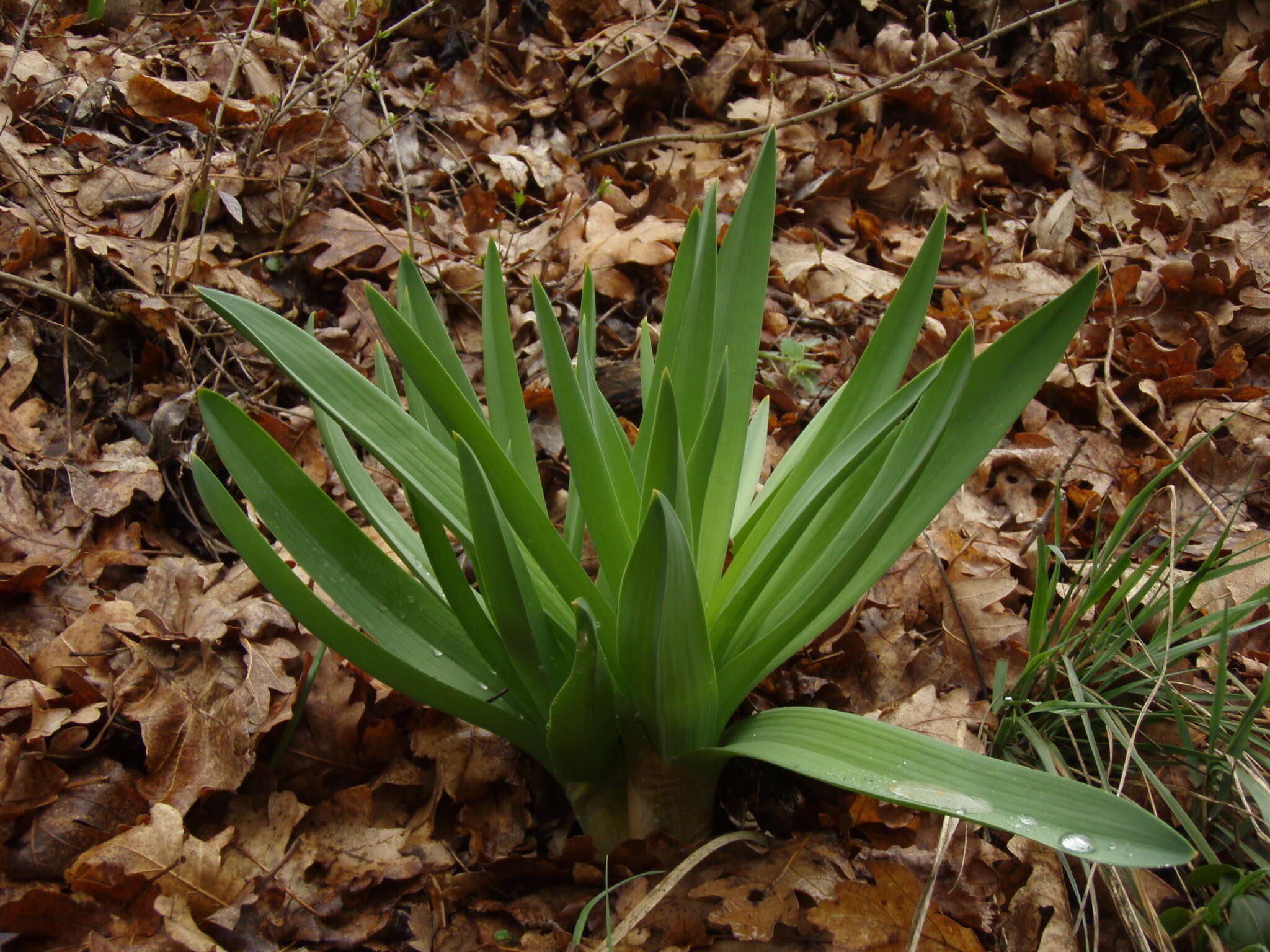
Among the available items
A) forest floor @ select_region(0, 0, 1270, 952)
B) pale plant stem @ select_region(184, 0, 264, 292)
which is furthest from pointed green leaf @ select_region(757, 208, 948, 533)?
pale plant stem @ select_region(184, 0, 264, 292)

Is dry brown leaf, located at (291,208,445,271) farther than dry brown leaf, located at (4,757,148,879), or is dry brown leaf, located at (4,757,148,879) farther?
dry brown leaf, located at (291,208,445,271)

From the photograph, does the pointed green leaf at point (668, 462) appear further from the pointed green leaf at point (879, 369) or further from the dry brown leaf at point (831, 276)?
the dry brown leaf at point (831, 276)

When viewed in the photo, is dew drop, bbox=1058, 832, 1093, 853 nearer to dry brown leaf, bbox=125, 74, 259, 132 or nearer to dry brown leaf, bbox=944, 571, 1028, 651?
dry brown leaf, bbox=944, 571, 1028, 651

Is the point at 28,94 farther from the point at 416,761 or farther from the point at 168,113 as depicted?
the point at 416,761

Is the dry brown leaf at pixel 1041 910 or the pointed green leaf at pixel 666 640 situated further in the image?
the dry brown leaf at pixel 1041 910

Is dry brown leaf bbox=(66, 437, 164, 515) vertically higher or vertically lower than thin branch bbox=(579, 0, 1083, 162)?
lower

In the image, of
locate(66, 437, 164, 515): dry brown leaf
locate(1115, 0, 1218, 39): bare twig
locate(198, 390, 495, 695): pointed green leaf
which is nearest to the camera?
locate(198, 390, 495, 695): pointed green leaf

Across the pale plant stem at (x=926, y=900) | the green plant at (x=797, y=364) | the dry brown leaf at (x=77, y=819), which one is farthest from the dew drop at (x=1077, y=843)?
the green plant at (x=797, y=364)
